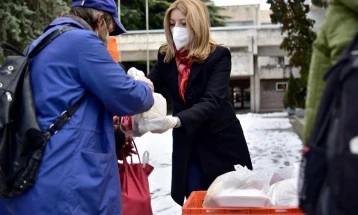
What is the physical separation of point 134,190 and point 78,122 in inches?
26.1

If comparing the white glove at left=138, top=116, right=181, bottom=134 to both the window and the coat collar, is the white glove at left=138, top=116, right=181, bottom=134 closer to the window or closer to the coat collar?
the coat collar

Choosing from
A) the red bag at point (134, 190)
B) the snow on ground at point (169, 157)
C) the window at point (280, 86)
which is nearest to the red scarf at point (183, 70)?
the red bag at point (134, 190)

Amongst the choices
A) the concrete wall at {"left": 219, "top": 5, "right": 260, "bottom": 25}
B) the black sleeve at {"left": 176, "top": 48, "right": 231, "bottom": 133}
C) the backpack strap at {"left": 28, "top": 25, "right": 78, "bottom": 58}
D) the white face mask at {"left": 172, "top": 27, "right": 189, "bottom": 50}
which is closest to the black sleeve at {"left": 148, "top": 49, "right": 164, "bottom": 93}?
the white face mask at {"left": 172, "top": 27, "right": 189, "bottom": 50}

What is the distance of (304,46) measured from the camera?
32.6 feet

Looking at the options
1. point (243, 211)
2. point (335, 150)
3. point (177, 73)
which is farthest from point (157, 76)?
point (335, 150)

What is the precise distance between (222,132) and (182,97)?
32 cm

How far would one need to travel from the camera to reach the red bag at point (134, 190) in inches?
113

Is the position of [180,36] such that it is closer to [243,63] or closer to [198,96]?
[198,96]

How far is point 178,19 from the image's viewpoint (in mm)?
3350

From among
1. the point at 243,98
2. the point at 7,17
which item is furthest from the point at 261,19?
the point at 7,17

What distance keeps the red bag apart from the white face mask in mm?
758

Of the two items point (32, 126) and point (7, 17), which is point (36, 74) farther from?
point (7, 17)

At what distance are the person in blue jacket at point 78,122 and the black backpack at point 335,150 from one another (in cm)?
105

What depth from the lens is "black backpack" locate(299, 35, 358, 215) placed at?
141cm
